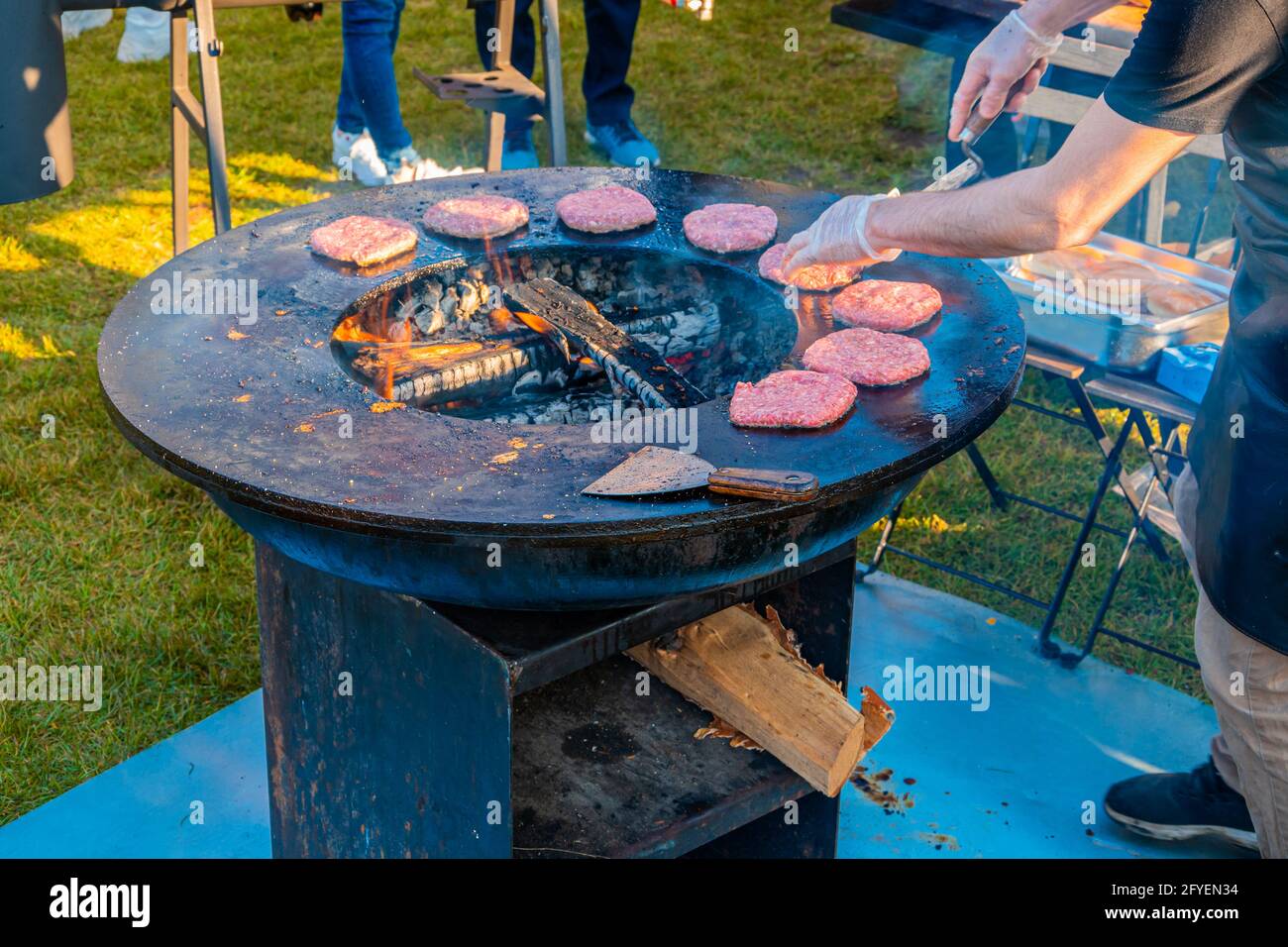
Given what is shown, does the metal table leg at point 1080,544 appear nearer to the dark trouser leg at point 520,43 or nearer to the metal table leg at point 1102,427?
the metal table leg at point 1102,427

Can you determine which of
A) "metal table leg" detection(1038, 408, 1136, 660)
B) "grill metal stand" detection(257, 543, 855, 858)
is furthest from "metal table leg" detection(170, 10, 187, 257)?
"metal table leg" detection(1038, 408, 1136, 660)

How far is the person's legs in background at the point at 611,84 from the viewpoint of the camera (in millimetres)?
7219

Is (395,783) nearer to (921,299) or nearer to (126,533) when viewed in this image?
(921,299)

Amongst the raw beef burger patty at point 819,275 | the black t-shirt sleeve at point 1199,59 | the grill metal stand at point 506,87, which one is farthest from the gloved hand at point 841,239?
the grill metal stand at point 506,87

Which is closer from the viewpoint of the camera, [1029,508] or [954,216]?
[954,216]

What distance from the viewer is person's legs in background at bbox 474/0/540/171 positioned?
23.2ft

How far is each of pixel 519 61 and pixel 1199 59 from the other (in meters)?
5.82

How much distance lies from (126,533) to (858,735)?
298cm

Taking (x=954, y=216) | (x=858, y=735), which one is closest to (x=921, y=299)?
(x=954, y=216)

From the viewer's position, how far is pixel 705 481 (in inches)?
79.0

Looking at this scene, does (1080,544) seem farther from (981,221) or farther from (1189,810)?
(981,221)

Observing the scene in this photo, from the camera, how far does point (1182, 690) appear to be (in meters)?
3.96

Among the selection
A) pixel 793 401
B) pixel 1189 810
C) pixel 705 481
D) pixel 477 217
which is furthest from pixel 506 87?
pixel 1189 810

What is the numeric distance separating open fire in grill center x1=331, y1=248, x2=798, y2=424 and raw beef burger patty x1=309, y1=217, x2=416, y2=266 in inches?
3.8
